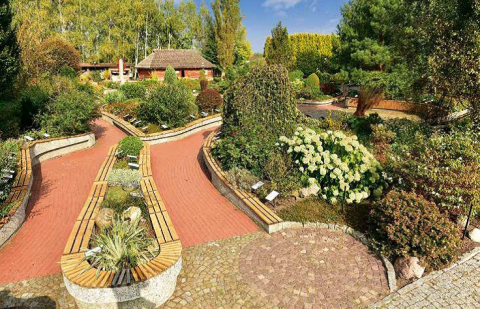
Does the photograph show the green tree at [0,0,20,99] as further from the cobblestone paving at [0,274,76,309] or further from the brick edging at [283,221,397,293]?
the brick edging at [283,221,397,293]

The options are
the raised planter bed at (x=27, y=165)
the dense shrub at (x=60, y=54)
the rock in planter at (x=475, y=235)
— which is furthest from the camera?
the dense shrub at (x=60, y=54)

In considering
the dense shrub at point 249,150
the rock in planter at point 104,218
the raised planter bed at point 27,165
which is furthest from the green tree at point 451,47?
the raised planter bed at point 27,165

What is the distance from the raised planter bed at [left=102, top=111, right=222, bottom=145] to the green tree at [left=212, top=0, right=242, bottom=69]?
31.0 meters

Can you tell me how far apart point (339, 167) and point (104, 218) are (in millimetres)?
5737

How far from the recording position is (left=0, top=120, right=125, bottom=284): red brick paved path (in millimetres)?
5629

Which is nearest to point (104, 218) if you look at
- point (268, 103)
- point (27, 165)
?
point (27, 165)

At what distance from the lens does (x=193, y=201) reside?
829 cm

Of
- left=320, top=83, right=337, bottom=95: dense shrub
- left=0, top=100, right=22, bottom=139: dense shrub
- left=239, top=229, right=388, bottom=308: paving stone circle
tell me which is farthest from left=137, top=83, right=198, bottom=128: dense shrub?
left=320, top=83, right=337, bottom=95: dense shrub

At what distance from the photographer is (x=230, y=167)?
9.07 meters

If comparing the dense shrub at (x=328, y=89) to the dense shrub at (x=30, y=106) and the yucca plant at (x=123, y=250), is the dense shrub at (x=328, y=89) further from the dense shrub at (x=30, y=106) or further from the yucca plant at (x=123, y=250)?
the yucca plant at (x=123, y=250)

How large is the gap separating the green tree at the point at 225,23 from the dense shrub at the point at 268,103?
38.8 m

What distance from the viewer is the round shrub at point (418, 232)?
5223mm

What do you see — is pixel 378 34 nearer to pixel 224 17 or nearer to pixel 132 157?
pixel 132 157

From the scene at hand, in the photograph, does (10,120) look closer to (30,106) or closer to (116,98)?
(30,106)
